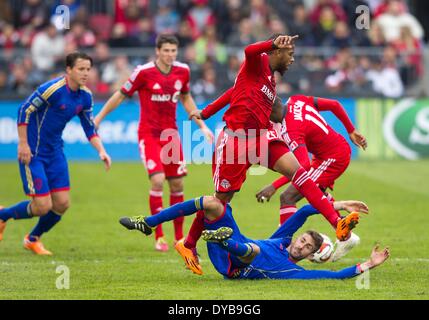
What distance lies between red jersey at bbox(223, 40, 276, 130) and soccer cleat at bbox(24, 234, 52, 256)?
10.7 ft

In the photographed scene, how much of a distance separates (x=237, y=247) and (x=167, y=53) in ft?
13.7

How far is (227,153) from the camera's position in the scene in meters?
10.2

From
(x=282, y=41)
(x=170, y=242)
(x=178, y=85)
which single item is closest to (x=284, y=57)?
(x=282, y=41)

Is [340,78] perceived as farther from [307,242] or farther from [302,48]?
[307,242]

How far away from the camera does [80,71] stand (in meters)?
11.7

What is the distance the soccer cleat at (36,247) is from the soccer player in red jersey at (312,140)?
2984 mm

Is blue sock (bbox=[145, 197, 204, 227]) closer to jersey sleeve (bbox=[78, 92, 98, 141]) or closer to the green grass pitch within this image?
the green grass pitch

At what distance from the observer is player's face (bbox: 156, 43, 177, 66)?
12.8 meters

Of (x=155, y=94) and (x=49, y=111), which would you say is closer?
(x=49, y=111)

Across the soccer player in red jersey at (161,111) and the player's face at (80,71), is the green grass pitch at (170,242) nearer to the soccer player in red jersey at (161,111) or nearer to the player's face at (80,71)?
the soccer player in red jersey at (161,111)

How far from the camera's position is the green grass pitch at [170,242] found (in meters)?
9.25

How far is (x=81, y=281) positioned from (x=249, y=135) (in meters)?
2.29

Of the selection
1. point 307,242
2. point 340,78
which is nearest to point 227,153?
point 307,242

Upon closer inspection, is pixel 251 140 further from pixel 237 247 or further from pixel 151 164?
pixel 151 164
